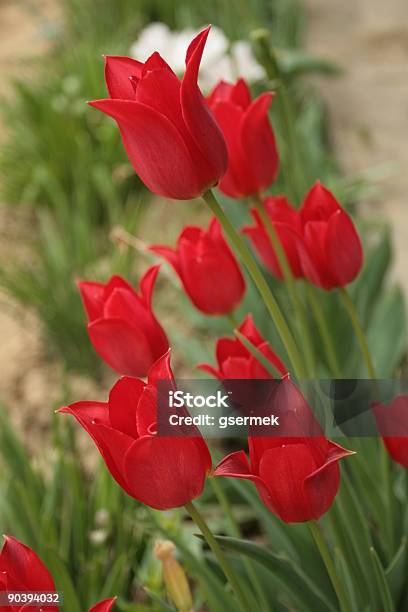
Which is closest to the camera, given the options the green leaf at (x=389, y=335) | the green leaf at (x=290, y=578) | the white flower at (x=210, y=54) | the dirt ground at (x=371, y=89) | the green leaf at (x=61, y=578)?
the green leaf at (x=290, y=578)

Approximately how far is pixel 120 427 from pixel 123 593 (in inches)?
25.3

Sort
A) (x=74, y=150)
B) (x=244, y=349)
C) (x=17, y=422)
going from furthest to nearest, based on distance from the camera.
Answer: (x=74, y=150), (x=17, y=422), (x=244, y=349)

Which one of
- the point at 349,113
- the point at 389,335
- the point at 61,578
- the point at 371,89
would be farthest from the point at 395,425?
the point at 371,89

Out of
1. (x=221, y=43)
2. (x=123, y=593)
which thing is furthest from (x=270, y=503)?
(x=221, y=43)

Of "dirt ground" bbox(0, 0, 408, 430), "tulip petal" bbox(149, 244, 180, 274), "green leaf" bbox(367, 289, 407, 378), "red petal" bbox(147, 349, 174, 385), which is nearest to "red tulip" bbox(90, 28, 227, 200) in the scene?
"red petal" bbox(147, 349, 174, 385)

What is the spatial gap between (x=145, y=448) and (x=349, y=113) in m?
1.93

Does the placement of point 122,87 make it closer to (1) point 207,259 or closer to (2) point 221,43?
(1) point 207,259

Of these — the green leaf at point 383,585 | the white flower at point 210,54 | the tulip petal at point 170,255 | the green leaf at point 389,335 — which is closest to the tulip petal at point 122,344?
the tulip petal at point 170,255

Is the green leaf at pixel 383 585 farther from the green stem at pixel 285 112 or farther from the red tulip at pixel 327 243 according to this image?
the green stem at pixel 285 112

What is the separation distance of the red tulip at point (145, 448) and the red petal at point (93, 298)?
0.66ft

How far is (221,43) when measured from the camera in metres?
1.80

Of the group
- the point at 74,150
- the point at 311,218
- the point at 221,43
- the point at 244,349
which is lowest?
the point at 244,349

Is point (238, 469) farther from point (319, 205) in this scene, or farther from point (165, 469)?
point (319, 205)

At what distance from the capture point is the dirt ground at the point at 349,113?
184 centimetres
